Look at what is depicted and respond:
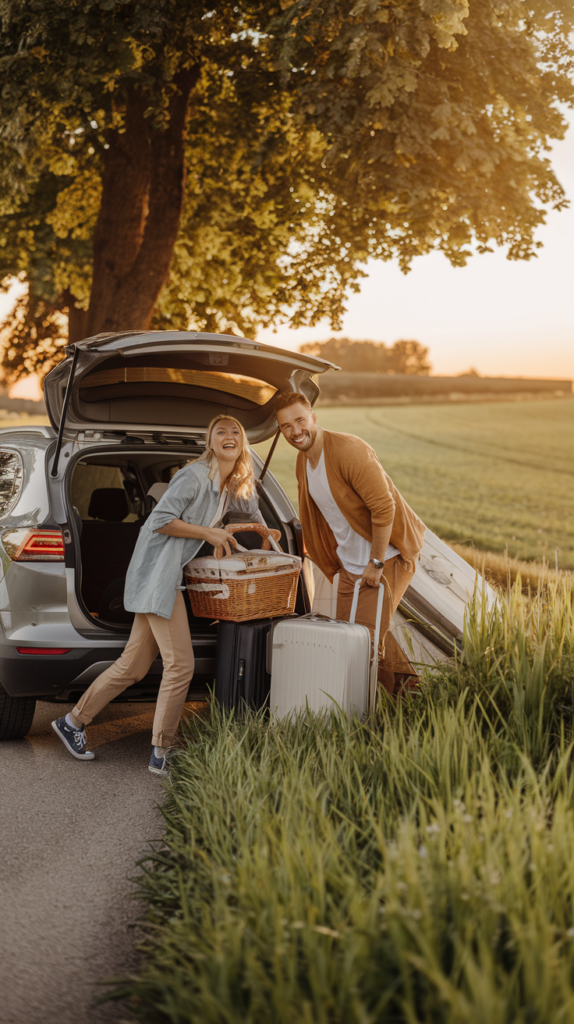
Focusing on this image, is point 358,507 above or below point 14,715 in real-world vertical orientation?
above

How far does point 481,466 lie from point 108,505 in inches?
1055

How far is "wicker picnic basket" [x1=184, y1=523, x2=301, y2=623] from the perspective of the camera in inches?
194

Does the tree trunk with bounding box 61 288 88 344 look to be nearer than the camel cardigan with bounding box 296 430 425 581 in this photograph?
No

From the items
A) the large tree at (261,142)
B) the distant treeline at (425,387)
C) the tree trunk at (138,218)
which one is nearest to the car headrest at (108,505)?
the large tree at (261,142)

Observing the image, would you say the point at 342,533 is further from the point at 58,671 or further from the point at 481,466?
the point at 481,466

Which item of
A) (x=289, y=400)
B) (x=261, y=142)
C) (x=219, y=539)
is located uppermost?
(x=261, y=142)

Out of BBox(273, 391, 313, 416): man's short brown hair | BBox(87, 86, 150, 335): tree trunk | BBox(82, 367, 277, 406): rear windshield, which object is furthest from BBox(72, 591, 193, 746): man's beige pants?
BBox(87, 86, 150, 335): tree trunk

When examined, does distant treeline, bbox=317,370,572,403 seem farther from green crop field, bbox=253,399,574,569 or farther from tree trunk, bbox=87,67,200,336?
tree trunk, bbox=87,67,200,336

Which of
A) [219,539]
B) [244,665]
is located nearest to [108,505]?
[219,539]

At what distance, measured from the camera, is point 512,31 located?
10062 millimetres

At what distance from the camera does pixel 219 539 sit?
16.1 feet

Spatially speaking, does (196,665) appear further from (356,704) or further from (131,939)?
(131,939)

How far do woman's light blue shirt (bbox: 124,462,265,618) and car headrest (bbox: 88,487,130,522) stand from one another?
1.84 meters

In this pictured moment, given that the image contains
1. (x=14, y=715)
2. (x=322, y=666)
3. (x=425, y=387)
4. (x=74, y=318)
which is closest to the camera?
(x=322, y=666)
